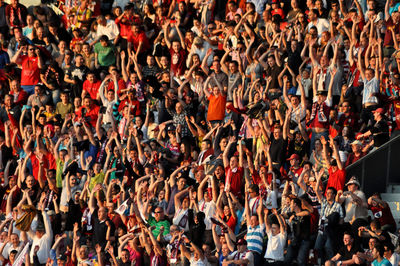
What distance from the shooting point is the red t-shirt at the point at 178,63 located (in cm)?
2611

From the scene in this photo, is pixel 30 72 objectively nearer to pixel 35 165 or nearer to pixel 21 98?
pixel 21 98

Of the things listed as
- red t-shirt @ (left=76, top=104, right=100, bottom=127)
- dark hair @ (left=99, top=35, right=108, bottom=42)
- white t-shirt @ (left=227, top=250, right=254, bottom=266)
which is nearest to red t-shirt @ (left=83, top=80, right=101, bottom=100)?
red t-shirt @ (left=76, top=104, right=100, bottom=127)

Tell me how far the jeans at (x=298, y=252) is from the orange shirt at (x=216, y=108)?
4860 mm

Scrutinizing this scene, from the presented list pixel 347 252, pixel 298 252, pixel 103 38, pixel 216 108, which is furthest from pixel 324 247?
pixel 103 38

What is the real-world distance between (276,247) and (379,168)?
2.35 metres

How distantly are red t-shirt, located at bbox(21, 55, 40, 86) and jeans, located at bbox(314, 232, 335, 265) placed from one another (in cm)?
997

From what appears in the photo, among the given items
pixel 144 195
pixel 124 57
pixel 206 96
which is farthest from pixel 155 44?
pixel 144 195

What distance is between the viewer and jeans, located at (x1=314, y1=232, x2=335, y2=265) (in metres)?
19.8

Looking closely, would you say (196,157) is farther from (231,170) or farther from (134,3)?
(134,3)

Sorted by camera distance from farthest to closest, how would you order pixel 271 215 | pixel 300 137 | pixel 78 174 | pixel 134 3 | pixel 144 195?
pixel 134 3 < pixel 78 174 < pixel 144 195 < pixel 300 137 < pixel 271 215

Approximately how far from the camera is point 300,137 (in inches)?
877

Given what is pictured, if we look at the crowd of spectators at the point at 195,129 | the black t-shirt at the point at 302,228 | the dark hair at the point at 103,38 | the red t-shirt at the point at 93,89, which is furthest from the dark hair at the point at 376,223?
the dark hair at the point at 103,38

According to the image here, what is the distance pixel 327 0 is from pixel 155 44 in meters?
4.01

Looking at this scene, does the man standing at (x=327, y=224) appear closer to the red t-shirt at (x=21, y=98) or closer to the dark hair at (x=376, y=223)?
the dark hair at (x=376, y=223)
